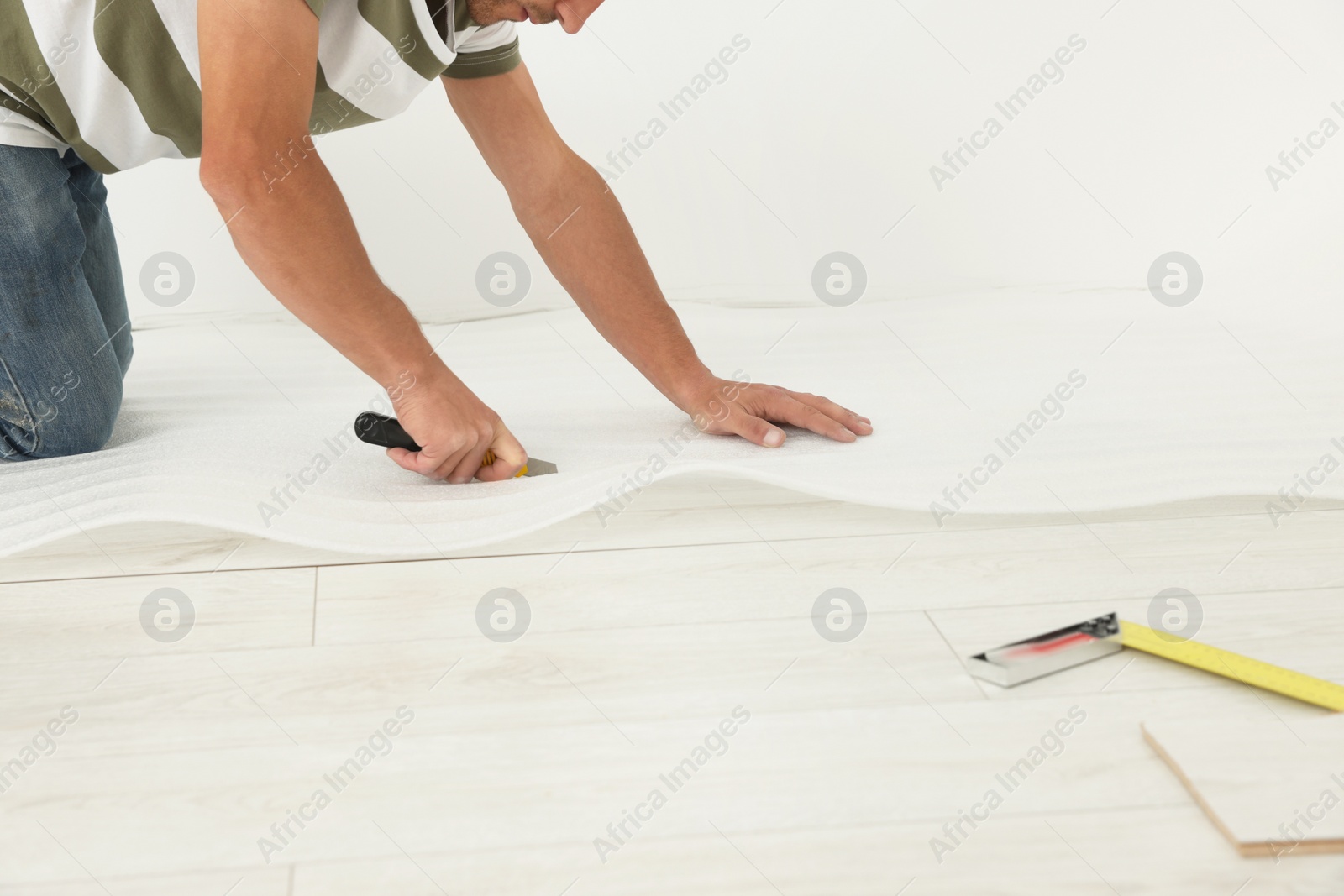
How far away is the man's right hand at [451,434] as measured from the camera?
1422 millimetres

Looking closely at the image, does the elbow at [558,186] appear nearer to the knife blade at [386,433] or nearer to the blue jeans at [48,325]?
the knife blade at [386,433]

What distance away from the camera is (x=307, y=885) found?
840 mm

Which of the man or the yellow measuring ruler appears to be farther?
the man

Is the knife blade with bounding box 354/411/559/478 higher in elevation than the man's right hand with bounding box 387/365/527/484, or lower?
lower

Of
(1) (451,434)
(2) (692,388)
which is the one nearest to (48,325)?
(1) (451,434)

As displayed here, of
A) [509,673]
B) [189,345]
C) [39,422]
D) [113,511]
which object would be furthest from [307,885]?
[189,345]

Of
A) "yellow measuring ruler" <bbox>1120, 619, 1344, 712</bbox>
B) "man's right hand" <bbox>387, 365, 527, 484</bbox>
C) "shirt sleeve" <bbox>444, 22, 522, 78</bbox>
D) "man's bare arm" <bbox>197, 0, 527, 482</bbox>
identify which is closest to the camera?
"yellow measuring ruler" <bbox>1120, 619, 1344, 712</bbox>

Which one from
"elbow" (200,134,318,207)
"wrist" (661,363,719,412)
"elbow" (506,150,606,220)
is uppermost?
"elbow" (506,150,606,220)

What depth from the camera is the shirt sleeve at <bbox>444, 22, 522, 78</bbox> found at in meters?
1.64

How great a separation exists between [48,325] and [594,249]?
860 mm

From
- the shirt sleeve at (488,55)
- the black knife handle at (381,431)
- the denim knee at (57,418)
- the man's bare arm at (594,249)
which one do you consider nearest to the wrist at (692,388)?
the man's bare arm at (594,249)

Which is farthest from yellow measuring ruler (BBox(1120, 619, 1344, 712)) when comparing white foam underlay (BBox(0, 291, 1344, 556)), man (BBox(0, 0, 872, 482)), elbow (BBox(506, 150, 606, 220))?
elbow (BBox(506, 150, 606, 220))

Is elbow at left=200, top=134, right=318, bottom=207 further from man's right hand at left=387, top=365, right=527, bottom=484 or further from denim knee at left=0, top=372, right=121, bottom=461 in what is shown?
denim knee at left=0, top=372, right=121, bottom=461

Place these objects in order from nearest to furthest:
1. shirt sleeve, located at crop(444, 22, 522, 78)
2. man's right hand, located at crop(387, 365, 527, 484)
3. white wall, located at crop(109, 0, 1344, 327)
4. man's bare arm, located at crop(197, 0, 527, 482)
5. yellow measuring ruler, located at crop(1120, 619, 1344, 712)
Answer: yellow measuring ruler, located at crop(1120, 619, 1344, 712) < man's bare arm, located at crop(197, 0, 527, 482) < man's right hand, located at crop(387, 365, 527, 484) < shirt sleeve, located at crop(444, 22, 522, 78) < white wall, located at crop(109, 0, 1344, 327)
